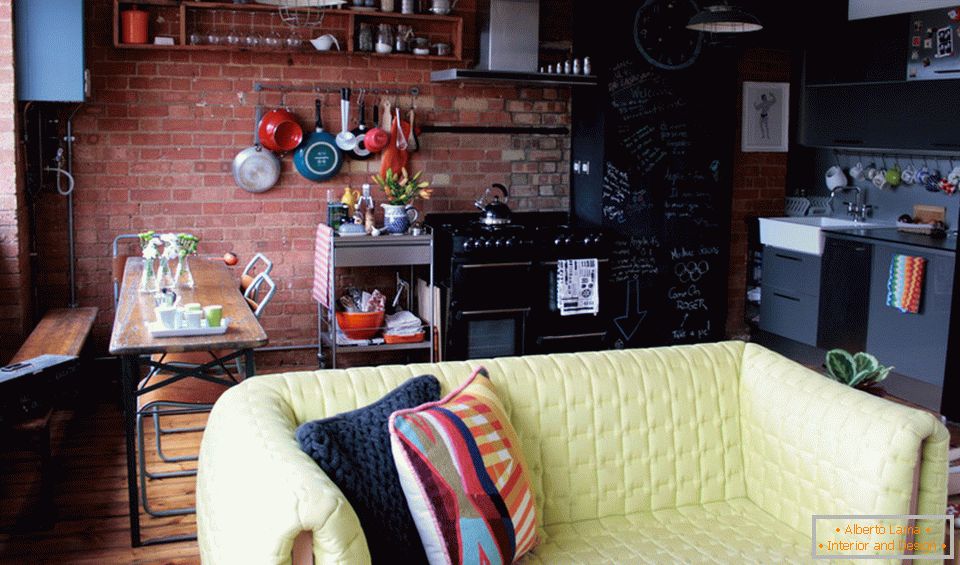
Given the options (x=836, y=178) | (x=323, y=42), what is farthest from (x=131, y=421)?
(x=836, y=178)

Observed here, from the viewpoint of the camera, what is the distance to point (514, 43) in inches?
249

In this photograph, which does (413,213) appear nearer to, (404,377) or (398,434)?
(404,377)

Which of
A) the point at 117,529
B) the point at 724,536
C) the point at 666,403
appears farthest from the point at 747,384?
the point at 117,529

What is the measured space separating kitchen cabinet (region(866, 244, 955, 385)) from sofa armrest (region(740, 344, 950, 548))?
115 inches

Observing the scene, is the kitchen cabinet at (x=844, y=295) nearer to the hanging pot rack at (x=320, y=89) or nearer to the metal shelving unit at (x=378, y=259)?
the metal shelving unit at (x=378, y=259)

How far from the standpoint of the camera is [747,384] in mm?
3164

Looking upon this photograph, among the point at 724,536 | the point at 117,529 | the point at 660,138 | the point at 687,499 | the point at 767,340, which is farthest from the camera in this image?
the point at 767,340

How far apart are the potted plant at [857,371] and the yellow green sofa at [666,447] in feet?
0.44

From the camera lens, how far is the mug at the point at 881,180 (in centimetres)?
676

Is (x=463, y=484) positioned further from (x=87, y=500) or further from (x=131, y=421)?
(x=87, y=500)

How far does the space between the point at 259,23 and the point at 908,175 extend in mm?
4250

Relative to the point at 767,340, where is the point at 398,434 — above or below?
above

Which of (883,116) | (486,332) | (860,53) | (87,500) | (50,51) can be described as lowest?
(87,500)

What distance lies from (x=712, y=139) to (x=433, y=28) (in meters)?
2.00
